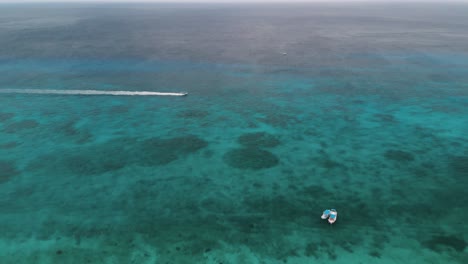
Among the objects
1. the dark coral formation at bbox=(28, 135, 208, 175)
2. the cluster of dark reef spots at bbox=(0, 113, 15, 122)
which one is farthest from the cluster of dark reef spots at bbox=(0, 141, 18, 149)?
the cluster of dark reef spots at bbox=(0, 113, 15, 122)

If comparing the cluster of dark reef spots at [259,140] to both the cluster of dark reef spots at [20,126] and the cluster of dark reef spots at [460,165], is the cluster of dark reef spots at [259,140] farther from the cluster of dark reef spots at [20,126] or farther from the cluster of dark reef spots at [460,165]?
the cluster of dark reef spots at [20,126]

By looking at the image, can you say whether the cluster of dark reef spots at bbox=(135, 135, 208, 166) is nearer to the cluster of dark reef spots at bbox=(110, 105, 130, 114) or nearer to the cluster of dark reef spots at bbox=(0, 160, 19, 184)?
the cluster of dark reef spots at bbox=(110, 105, 130, 114)

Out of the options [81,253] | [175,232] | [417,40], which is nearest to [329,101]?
[175,232]

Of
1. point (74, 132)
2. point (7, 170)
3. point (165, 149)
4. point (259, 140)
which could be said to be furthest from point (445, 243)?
point (74, 132)

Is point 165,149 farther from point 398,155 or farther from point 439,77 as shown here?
point 439,77

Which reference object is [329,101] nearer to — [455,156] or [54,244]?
[455,156]

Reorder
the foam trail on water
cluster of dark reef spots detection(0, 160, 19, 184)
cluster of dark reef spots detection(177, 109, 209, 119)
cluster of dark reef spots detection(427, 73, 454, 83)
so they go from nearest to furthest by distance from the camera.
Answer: cluster of dark reef spots detection(0, 160, 19, 184) → cluster of dark reef spots detection(177, 109, 209, 119) → the foam trail on water → cluster of dark reef spots detection(427, 73, 454, 83)

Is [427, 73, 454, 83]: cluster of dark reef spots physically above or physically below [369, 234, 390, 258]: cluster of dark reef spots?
above
